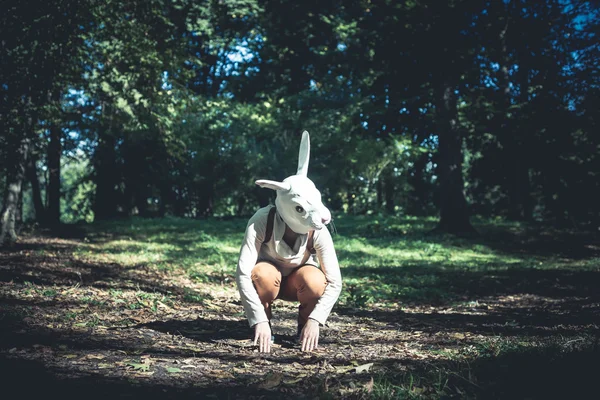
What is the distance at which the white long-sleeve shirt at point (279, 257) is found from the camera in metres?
3.57

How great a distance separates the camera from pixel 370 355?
3615 millimetres

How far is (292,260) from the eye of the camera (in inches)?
149

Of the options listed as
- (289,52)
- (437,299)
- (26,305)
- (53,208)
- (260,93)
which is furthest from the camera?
(260,93)

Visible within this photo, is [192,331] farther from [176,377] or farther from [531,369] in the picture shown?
[531,369]

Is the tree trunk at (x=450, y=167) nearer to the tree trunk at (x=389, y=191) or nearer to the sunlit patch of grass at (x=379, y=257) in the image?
the sunlit patch of grass at (x=379, y=257)

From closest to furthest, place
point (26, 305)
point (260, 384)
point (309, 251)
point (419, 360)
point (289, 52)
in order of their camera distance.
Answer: point (260, 384) < point (419, 360) < point (309, 251) < point (26, 305) < point (289, 52)

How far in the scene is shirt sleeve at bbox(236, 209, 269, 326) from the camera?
11.4 feet

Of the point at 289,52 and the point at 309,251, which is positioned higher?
the point at 289,52

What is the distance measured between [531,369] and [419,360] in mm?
795

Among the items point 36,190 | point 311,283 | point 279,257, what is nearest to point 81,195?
point 36,190

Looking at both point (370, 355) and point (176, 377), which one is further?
point (370, 355)

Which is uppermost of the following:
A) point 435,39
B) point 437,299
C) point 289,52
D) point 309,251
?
point 289,52

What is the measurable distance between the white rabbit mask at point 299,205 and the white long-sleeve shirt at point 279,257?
0.17m

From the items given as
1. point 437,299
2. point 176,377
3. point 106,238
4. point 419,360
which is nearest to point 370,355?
point 419,360
